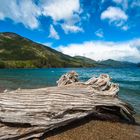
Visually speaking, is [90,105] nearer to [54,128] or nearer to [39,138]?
[54,128]

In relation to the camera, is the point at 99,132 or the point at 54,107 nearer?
the point at 54,107

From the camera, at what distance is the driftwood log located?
12.2 meters

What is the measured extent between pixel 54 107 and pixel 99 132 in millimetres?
2819

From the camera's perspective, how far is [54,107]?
13.7 metres

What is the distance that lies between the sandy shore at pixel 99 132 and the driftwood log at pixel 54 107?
49cm

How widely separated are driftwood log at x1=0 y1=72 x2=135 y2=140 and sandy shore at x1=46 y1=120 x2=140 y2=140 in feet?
1.60

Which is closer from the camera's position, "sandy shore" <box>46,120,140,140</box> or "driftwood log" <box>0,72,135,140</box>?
"driftwood log" <box>0,72,135,140</box>

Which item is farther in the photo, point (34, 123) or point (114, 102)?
point (114, 102)

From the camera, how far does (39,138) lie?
41.0 ft

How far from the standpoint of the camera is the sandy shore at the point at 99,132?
13.2 meters

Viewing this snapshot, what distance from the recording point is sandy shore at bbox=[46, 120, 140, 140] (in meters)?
13.2

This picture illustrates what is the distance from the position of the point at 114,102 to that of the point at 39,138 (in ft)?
18.1

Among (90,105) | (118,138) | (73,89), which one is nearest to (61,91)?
(73,89)

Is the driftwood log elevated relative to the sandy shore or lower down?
elevated
